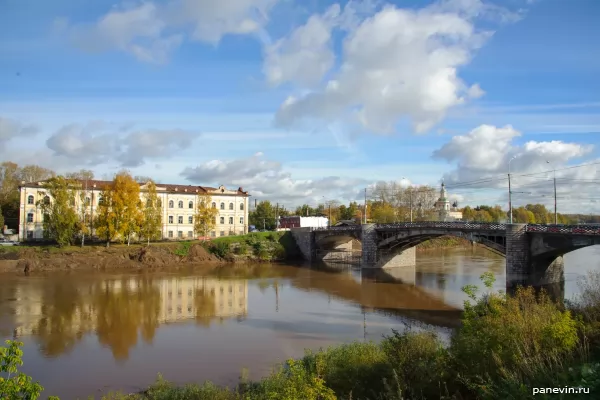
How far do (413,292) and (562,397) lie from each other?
1325 inches

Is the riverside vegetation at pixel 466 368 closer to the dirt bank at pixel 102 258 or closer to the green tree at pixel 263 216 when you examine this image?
the dirt bank at pixel 102 258

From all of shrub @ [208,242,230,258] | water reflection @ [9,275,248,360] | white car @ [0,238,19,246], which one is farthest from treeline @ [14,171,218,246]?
water reflection @ [9,275,248,360]

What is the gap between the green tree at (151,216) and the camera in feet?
205

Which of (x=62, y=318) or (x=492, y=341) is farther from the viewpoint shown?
(x=62, y=318)

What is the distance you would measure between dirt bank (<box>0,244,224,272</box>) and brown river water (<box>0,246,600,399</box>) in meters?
3.65

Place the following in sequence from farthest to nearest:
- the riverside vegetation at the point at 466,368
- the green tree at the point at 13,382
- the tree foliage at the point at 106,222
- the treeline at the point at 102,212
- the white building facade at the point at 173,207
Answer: the white building facade at the point at 173,207 → the tree foliage at the point at 106,222 → the treeline at the point at 102,212 → the riverside vegetation at the point at 466,368 → the green tree at the point at 13,382

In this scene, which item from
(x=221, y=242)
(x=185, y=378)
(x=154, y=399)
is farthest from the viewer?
(x=221, y=242)

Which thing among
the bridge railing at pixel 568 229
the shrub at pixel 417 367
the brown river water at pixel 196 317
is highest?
the bridge railing at pixel 568 229

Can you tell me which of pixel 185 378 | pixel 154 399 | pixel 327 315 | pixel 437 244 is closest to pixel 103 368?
pixel 185 378

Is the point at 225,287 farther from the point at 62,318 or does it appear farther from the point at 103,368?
the point at 103,368

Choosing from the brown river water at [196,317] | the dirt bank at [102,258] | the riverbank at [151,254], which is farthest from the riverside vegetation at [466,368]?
the riverbank at [151,254]

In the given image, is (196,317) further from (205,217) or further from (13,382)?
(205,217)

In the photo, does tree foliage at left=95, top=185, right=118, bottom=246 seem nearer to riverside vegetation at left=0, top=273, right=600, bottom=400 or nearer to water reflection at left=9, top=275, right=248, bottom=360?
Result: water reflection at left=9, top=275, right=248, bottom=360

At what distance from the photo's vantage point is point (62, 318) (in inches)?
1117
